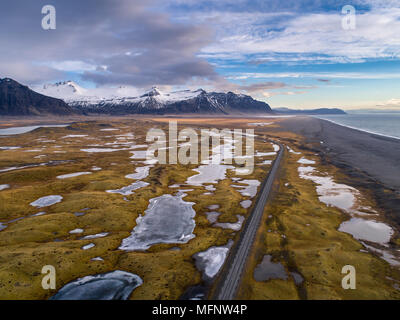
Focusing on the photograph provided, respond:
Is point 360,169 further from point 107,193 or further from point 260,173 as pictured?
point 107,193

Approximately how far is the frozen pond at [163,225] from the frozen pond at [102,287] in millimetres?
6430

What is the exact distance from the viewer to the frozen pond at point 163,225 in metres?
36.9

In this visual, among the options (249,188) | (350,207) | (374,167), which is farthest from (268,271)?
(374,167)

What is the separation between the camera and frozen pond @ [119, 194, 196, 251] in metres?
36.9

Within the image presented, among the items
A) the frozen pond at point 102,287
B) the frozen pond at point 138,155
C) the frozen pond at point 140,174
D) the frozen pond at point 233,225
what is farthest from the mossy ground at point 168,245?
the frozen pond at point 138,155

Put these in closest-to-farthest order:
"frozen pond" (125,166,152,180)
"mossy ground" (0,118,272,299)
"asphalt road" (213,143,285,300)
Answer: "asphalt road" (213,143,285,300)
"mossy ground" (0,118,272,299)
"frozen pond" (125,166,152,180)

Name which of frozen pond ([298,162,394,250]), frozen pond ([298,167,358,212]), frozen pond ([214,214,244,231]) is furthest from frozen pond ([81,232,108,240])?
frozen pond ([298,167,358,212])

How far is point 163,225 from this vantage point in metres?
42.4

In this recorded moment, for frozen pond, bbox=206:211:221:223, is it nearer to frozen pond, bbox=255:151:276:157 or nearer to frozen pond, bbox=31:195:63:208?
frozen pond, bbox=31:195:63:208

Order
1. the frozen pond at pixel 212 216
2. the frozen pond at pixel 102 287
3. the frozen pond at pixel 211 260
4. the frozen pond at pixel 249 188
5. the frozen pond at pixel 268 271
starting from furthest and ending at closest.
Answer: the frozen pond at pixel 249 188 < the frozen pond at pixel 212 216 < the frozen pond at pixel 211 260 < the frozen pond at pixel 268 271 < the frozen pond at pixel 102 287

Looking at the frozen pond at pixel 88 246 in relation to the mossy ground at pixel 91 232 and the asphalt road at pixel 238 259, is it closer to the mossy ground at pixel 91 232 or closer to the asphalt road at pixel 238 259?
the mossy ground at pixel 91 232

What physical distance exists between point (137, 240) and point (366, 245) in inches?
1376

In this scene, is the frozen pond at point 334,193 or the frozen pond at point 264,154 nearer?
the frozen pond at point 334,193

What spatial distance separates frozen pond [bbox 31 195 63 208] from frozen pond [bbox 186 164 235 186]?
109 ft
